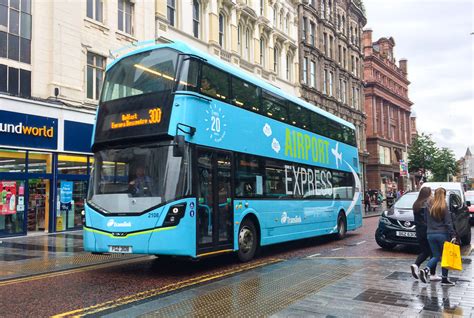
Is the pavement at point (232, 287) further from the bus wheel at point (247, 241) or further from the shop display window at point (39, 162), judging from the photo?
the shop display window at point (39, 162)

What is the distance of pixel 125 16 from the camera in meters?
20.7

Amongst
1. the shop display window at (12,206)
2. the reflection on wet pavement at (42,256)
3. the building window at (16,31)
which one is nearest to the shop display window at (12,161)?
the shop display window at (12,206)

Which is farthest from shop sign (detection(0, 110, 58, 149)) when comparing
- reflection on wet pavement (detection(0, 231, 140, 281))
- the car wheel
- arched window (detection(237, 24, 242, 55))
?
arched window (detection(237, 24, 242, 55))

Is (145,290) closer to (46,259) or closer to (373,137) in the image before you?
(46,259)

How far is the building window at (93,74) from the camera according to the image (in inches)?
742

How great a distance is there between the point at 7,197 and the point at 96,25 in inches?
328

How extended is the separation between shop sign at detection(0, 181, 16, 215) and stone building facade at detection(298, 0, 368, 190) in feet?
87.5

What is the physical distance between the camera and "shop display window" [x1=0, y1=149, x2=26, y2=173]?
1527 centimetres

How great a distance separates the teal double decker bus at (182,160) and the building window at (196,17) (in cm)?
1525

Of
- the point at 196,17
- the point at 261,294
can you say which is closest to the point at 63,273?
the point at 261,294

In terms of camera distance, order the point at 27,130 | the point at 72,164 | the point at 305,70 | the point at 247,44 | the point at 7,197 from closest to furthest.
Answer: the point at 7,197, the point at 27,130, the point at 72,164, the point at 247,44, the point at 305,70

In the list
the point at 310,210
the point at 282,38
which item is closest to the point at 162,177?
the point at 310,210

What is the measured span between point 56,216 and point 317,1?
113 feet

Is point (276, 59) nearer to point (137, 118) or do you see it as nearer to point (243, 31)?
point (243, 31)
